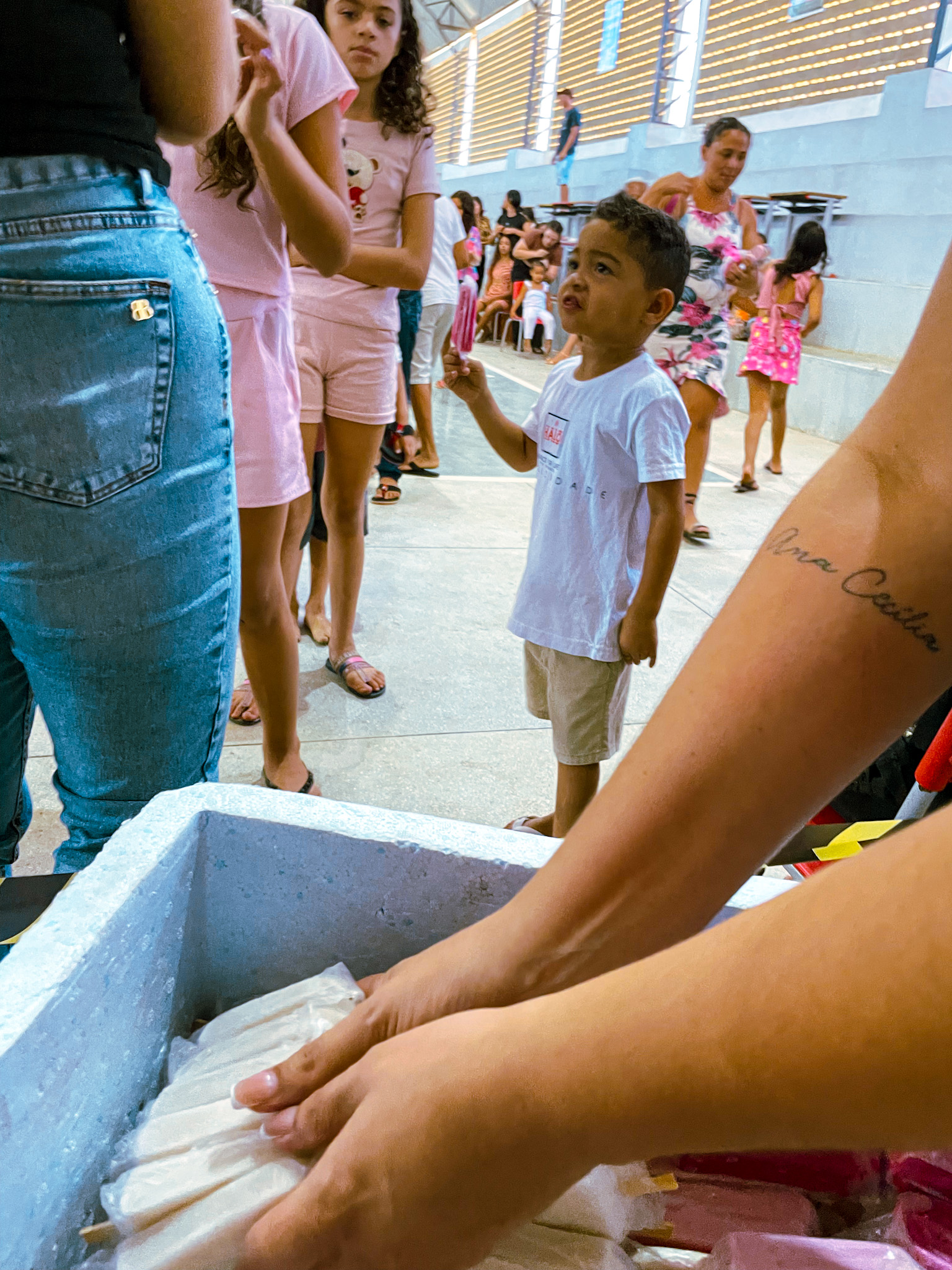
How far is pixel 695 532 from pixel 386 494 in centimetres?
137

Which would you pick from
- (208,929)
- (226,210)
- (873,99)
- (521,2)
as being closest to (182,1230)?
(208,929)

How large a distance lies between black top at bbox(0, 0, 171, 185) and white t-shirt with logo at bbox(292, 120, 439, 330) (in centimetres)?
144

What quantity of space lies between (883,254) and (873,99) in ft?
5.29

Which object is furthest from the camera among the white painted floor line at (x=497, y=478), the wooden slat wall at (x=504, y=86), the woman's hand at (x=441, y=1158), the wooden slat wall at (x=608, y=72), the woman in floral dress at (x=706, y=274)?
the wooden slat wall at (x=504, y=86)

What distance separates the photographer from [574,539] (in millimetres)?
1721

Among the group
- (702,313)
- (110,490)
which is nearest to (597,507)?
(110,490)

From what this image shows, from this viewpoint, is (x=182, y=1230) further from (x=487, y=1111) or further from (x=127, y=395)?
(x=127, y=395)

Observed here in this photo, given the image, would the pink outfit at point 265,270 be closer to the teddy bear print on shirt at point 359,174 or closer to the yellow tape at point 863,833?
the teddy bear print on shirt at point 359,174

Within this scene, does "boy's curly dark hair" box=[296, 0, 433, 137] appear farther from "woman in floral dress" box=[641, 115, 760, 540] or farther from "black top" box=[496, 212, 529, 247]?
"black top" box=[496, 212, 529, 247]

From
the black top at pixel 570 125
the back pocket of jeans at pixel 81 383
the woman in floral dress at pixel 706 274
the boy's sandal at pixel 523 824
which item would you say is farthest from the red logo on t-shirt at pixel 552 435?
the black top at pixel 570 125

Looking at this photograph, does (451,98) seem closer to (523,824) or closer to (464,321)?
(464,321)

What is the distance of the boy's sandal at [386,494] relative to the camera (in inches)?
162

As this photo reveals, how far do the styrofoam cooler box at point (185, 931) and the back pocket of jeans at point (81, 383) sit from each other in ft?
0.99

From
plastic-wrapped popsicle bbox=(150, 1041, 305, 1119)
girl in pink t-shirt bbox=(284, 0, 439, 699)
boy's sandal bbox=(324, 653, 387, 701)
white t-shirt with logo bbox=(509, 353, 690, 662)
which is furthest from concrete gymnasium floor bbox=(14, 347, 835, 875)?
plastic-wrapped popsicle bbox=(150, 1041, 305, 1119)
